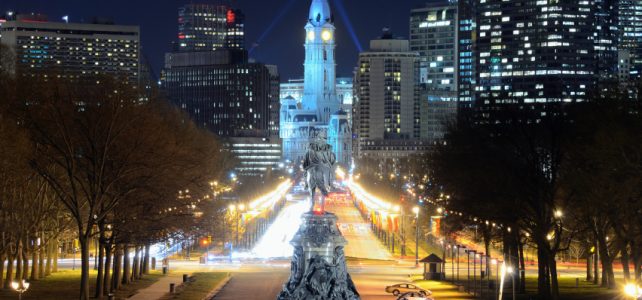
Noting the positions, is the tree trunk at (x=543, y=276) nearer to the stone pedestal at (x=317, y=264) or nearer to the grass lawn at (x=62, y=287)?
the grass lawn at (x=62, y=287)

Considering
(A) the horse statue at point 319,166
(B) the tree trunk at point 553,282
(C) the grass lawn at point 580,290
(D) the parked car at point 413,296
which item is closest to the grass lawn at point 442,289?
(C) the grass lawn at point 580,290

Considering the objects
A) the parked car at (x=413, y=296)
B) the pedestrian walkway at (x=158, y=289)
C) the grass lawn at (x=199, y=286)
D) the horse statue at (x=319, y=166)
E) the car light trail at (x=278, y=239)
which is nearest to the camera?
the horse statue at (x=319, y=166)

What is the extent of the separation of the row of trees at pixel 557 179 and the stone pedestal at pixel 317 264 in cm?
1648

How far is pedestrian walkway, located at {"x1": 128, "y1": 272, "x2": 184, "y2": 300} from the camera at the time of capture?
7288cm

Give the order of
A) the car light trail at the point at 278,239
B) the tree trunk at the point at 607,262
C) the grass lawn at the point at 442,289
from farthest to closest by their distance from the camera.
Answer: the car light trail at the point at 278,239 < the grass lawn at the point at 442,289 < the tree trunk at the point at 607,262

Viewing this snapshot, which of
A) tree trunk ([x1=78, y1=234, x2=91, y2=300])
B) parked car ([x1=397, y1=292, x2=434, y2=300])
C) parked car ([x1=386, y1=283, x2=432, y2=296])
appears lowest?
parked car ([x1=397, y1=292, x2=434, y2=300])

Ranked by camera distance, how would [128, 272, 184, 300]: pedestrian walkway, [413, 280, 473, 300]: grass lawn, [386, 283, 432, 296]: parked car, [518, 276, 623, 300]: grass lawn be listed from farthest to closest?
[413, 280, 473, 300]: grass lawn
[386, 283, 432, 296]: parked car
[128, 272, 184, 300]: pedestrian walkway
[518, 276, 623, 300]: grass lawn

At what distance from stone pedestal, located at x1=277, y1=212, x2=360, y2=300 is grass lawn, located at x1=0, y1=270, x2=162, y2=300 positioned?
27777 mm

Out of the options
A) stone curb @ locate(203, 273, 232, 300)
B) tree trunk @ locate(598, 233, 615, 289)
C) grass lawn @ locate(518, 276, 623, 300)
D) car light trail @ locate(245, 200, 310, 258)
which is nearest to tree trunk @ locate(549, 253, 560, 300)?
tree trunk @ locate(598, 233, 615, 289)

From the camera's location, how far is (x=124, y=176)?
6800 centimetres

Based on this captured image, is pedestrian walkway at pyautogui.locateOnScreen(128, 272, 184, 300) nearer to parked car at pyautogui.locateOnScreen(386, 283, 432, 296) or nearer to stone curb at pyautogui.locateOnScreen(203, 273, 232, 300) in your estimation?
stone curb at pyautogui.locateOnScreen(203, 273, 232, 300)

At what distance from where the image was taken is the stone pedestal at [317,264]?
44531 millimetres

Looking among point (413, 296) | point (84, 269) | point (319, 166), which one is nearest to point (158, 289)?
point (84, 269)

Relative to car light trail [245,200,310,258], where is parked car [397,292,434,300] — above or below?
below
